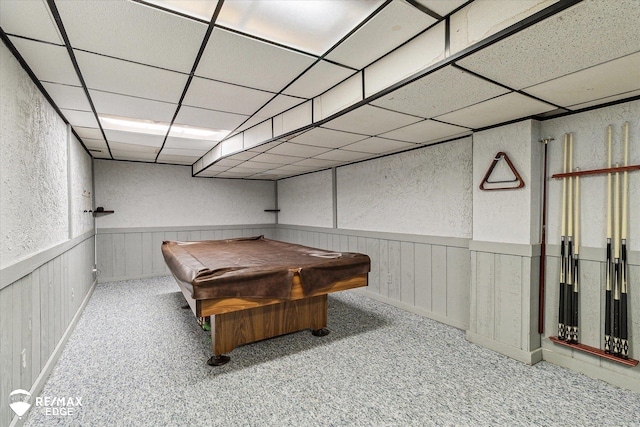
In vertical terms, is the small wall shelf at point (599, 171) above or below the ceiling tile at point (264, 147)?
below

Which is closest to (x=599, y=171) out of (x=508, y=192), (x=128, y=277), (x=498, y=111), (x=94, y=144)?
(x=508, y=192)

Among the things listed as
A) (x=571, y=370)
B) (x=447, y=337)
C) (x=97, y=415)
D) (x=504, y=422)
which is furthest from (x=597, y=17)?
(x=97, y=415)

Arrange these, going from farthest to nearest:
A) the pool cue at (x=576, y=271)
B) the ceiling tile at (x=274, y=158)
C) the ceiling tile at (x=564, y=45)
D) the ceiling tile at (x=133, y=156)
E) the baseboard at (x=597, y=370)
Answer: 1. the ceiling tile at (x=133, y=156)
2. the ceiling tile at (x=274, y=158)
3. the pool cue at (x=576, y=271)
4. the baseboard at (x=597, y=370)
5. the ceiling tile at (x=564, y=45)

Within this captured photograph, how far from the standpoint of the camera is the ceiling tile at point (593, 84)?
1.72 meters

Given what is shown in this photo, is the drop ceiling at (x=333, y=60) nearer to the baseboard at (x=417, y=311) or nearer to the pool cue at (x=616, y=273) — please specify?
the pool cue at (x=616, y=273)

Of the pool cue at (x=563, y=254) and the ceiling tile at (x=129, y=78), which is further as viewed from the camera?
the pool cue at (x=563, y=254)

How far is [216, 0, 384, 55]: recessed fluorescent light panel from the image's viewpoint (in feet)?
4.88

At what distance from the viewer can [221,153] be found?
178 inches

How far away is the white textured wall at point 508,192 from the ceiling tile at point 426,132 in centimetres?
26

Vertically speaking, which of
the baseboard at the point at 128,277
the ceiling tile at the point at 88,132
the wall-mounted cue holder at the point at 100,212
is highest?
the ceiling tile at the point at 88,132

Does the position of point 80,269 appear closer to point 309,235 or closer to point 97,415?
point 97,415

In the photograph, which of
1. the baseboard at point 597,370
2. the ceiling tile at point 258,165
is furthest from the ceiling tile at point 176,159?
the baseboard at point 597,370

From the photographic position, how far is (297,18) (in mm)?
1599

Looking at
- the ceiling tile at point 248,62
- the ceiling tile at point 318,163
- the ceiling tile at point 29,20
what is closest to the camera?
the ceiling tile at point 29,20
